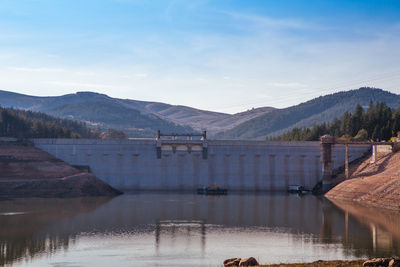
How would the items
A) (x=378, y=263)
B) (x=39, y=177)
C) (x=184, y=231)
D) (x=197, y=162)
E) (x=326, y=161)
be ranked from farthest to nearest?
(x=197, y=162) → (x=326, y=161) → (x=39, y=177) → (x=184, y=231) → (x=378, y=263)

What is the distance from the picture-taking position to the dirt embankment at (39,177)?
107 meters

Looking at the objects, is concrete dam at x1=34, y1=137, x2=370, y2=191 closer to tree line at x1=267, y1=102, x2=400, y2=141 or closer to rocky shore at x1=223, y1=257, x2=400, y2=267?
tree line at x1=267, y1=102, x2=400, y2=141

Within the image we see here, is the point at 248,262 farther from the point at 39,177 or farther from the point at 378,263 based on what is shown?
the point at 39,177

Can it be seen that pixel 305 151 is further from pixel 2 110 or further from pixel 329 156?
pixel 2 110

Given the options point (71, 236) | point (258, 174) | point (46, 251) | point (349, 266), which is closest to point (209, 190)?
point (258, 174)

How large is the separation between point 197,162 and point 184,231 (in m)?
55.1

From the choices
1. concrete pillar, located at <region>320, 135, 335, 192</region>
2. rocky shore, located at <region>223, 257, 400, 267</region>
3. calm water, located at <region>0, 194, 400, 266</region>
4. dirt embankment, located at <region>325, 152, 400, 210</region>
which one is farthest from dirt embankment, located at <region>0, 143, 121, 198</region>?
rocky shore, located at <region>223, 257, 400, 267</region>

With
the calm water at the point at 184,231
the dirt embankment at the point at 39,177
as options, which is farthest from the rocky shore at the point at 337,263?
the dirt embankment at the point at 39,177

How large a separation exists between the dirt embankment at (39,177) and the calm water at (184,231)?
280 inches

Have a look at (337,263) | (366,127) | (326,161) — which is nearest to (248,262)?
(337,263)

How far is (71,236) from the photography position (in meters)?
63.2

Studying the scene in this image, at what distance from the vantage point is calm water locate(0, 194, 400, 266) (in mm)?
53219

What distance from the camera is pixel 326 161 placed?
117 metres

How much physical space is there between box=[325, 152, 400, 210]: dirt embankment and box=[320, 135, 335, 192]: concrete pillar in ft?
12.2
